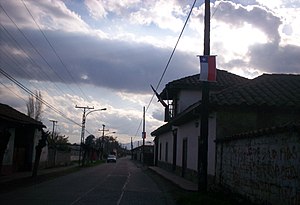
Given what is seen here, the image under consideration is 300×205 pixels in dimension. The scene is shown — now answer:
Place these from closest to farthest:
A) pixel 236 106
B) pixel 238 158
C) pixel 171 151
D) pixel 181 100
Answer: pixel 238 158 < pixel 236 106 < pixel 181 100 < pixel 171 151

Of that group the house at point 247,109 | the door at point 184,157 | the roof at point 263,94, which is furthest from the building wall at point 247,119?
the door at point 184,157

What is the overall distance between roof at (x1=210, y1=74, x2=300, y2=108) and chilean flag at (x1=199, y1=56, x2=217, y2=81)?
316cm

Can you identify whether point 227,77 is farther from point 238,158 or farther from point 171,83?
point 238,158

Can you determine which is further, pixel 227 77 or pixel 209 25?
pixel 227 77

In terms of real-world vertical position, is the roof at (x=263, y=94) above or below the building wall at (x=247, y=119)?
above

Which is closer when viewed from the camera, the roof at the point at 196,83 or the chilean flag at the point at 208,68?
the chilean flag at the point at 208,68

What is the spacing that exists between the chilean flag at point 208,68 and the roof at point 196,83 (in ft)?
47.3

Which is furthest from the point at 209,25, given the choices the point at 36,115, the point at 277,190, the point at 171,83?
the point at 36,115

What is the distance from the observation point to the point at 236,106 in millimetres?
18578

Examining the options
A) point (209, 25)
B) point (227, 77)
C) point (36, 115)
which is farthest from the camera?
point (36, 115)

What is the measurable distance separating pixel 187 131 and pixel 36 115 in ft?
150

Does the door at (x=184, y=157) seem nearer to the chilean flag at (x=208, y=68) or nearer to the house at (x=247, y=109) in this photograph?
the house at (x=247, y=109)

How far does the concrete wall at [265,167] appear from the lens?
9742 millimetres

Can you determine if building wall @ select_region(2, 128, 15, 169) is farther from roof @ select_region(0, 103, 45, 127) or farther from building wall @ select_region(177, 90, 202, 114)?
building wall @ select_region(177, 90, 202, 114)
